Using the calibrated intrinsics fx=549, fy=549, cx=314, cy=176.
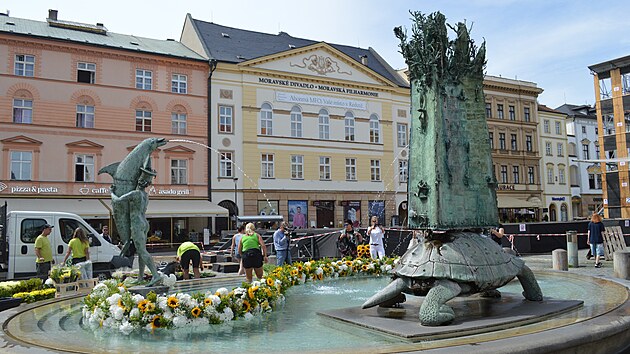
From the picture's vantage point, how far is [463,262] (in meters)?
6.40

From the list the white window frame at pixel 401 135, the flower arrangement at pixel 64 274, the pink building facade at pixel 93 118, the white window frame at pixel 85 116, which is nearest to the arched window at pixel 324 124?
the white window frame at pixel 401 135

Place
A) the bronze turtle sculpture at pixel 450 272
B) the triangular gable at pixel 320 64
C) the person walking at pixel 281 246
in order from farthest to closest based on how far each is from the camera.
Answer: the triangular gable at pixel 320 64 → the person walking at pixel 281 246 → the bronze turtle sculpture at pixel 450 272

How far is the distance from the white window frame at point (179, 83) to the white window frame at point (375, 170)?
1504cm

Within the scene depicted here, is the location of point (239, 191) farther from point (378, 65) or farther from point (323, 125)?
point (378, 65)

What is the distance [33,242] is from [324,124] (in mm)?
26153

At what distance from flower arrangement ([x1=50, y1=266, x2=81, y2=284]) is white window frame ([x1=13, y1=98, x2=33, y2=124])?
23.4 meters

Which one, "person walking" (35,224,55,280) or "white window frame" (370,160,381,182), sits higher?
"white window frame" (370,160,381,182)

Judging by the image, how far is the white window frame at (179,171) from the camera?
34.8 meters

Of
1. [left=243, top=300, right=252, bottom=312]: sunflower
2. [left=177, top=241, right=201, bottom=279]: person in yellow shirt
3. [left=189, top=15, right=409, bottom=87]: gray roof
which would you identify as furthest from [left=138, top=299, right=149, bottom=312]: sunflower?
[left=189, top=15, right=409, bottom=87]: gray roof

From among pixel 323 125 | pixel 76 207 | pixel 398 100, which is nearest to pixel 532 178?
pixel 398 100

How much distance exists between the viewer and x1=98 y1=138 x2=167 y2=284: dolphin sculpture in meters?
8.27

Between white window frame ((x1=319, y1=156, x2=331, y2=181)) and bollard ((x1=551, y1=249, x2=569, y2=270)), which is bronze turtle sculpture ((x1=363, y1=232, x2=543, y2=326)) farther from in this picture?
white window frame ((x1=319, y1=156, x2=331, y2=181))

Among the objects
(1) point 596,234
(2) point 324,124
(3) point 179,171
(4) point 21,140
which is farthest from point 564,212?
(4) point 21,140

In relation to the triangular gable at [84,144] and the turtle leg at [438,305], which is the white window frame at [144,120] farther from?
the turtle leg at [438,305]
